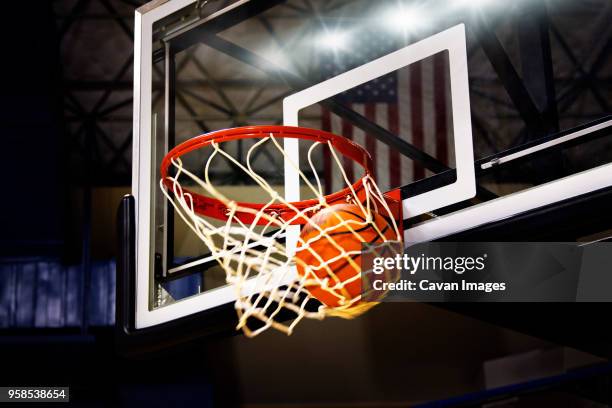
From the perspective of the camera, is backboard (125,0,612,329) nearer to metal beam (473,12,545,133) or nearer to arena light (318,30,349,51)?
metal beam (473,12,545,133)

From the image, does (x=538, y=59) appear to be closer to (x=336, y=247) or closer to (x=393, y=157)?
(x=393, y=157)

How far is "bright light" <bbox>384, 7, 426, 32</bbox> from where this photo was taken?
6.24 m

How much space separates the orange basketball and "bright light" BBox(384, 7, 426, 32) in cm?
493

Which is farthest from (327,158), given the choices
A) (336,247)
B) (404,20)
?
(404,20)

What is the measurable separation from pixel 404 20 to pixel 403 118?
3.58 meters

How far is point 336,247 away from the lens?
161 cm

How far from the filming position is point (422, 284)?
2113 millimetres

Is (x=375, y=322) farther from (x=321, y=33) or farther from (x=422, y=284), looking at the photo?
(x=422, y=284)

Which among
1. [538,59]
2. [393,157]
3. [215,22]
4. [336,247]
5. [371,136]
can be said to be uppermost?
[215,22]

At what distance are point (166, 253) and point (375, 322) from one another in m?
4.10

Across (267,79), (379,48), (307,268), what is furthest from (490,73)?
(307,268)

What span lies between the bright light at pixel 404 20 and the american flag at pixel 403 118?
3.28m

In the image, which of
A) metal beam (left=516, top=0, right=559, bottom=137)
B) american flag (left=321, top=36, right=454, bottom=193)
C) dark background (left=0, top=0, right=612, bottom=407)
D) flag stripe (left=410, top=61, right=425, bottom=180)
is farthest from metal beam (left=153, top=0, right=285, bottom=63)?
dark background (left=0, top=0, right=612, bottom=407)

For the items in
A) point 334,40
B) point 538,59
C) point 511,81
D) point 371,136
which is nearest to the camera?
point 511,81
